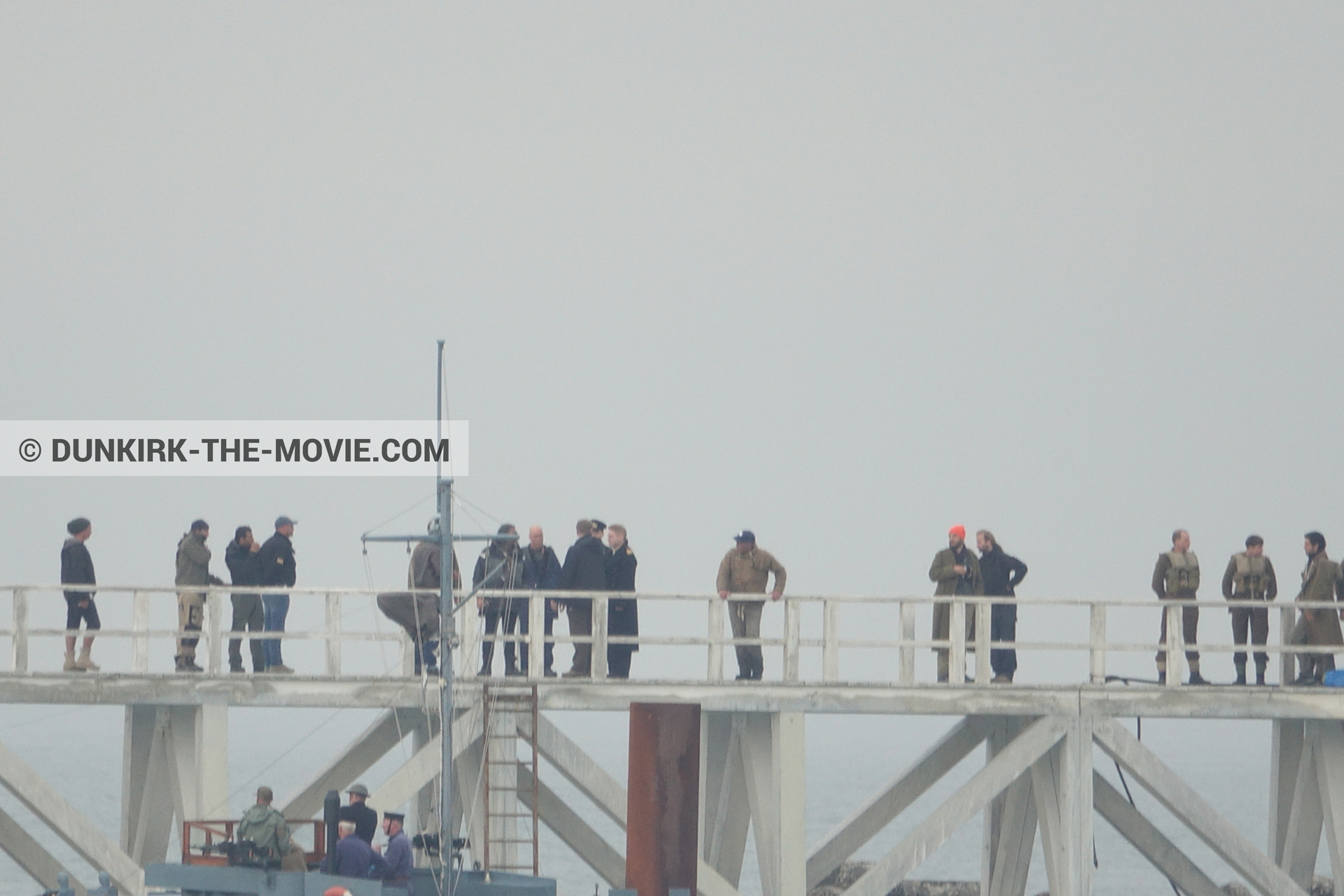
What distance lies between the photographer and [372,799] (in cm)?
2461

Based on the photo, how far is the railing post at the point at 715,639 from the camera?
1027 inches

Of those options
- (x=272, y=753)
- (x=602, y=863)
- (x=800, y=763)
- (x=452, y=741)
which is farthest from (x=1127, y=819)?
(x=272, y=753)

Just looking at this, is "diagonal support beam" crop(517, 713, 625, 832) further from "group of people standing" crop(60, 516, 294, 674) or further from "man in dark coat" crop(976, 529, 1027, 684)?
"man in dark coat" crop(976, 529, 1027, 684)

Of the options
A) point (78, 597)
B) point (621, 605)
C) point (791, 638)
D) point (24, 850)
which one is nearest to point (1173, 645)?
point (791, 638)

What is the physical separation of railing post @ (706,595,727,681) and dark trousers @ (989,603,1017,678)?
354 centimetres

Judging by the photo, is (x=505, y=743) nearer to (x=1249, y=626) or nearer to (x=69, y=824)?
(x=69, y=824)

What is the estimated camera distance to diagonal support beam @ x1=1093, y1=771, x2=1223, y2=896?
94.7ft

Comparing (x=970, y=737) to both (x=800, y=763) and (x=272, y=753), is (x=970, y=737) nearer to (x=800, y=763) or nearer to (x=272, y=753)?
(x=800, y=763)

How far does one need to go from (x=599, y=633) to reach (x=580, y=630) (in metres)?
0.81

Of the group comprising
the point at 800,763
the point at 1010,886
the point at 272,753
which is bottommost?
the point at 272,753

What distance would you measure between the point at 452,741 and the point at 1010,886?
8884 mm

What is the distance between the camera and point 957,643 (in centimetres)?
2691

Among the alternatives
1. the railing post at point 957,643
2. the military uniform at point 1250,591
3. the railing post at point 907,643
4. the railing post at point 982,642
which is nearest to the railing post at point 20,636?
the railing post at point 907,643

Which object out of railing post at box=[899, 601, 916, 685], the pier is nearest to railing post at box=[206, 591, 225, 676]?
the pier
